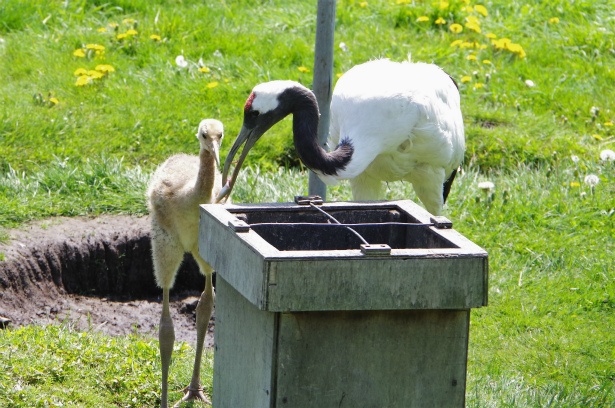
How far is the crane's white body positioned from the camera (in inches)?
223

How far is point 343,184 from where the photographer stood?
299 inches

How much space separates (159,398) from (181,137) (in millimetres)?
3109

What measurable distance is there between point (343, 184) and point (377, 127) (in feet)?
6.37

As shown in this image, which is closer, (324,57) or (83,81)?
(324,57)

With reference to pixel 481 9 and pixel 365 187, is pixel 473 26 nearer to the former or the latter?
pixel 481 9

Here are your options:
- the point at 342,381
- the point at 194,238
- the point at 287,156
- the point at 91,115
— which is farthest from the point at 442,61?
the point at 342,381

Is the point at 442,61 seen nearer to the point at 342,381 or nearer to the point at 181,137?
the point at 181,137

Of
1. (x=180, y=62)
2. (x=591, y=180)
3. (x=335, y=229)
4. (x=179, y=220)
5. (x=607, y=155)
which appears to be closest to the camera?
(x=335, y=229)

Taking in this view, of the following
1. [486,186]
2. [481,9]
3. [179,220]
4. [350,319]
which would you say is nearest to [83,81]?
[486,186]

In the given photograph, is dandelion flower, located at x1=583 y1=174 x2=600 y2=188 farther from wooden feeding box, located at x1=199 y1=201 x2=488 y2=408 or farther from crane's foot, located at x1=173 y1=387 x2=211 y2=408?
wooden feeding box, located at x1=199 y1=201 x2=488 y2=408

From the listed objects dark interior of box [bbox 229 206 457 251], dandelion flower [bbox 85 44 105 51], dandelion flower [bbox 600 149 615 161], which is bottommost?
dandelion flower [bbox 600 149 615 161]

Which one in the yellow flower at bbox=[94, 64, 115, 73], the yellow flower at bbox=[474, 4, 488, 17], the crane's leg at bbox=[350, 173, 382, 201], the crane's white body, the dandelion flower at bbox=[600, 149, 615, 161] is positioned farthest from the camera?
the yellow flower at bbox=[474, 4, 488, 17]

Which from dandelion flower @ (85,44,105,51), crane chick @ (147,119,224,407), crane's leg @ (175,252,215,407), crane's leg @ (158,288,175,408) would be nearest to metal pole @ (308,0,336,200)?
crane chick @ (147,119,224,407)

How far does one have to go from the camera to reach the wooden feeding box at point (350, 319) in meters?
3.48
